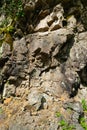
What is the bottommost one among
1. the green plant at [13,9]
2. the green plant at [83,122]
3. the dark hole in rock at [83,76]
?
the green plant at [83,122]

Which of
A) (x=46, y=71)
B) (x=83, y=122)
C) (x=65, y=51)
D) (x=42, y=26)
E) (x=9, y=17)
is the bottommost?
(x=83, y=122)

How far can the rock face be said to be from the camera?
9.22 meters

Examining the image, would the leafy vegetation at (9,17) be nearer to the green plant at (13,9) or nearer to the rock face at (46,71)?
the green plant at (13,9)

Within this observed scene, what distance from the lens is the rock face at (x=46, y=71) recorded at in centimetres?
922

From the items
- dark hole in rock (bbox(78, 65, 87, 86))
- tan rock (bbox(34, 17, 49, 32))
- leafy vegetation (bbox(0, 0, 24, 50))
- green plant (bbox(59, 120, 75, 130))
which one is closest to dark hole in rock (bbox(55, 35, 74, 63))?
dark hole in rock (bbox(78, 65, 87, 86))

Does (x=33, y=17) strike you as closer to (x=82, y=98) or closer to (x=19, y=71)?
(x=19, y=71)

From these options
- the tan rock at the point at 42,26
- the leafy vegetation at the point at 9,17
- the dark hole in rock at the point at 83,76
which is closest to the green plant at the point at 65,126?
the dark hole in rock at the point at 83,76

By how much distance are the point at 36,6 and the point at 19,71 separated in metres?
3.48

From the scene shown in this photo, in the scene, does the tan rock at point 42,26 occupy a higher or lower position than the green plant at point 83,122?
higher

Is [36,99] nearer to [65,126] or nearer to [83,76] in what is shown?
[65,126]

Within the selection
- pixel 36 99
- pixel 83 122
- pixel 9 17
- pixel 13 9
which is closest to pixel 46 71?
pixel 36 99

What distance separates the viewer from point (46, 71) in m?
10.7

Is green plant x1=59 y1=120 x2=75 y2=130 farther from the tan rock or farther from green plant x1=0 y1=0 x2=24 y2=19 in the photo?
green plant x1=0 y1=0 x2=24 y2=19

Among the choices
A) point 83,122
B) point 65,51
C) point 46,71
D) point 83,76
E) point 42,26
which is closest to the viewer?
point 83,122
